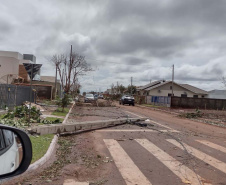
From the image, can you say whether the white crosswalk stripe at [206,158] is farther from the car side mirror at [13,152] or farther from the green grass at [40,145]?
the car side mirror at [13,152]

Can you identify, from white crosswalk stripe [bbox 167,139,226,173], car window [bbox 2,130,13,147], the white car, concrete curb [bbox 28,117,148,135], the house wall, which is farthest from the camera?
the house wall

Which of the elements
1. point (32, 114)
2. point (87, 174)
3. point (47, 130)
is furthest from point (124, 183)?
point (32, 114)

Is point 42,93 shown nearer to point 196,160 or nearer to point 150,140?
point 150,140

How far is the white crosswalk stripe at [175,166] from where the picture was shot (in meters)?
5.20

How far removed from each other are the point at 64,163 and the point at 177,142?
471cm

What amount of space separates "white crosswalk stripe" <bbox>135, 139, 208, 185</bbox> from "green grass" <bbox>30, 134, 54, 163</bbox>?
3.23 meters

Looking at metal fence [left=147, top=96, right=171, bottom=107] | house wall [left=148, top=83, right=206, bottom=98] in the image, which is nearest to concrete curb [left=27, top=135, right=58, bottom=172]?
metal fence [left=147, top=96, right=171, bottom=107]

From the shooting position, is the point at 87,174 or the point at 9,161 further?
the point at 87,174

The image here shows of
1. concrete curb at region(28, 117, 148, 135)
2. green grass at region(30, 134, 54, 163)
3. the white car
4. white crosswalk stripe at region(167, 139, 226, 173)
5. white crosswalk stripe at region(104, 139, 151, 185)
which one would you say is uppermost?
the white car

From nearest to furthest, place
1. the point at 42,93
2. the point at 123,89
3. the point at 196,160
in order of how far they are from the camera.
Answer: the point at 196,160 < the point at 42,93 < the point at 123,89

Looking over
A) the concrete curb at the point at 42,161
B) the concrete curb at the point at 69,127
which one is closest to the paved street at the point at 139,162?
the concrete curb at the point at 42,161

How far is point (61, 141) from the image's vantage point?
8844 mm

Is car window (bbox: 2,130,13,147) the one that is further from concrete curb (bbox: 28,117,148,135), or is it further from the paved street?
concrete curb (bbox: 28,117,148,135)

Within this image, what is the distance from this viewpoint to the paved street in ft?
16.8
